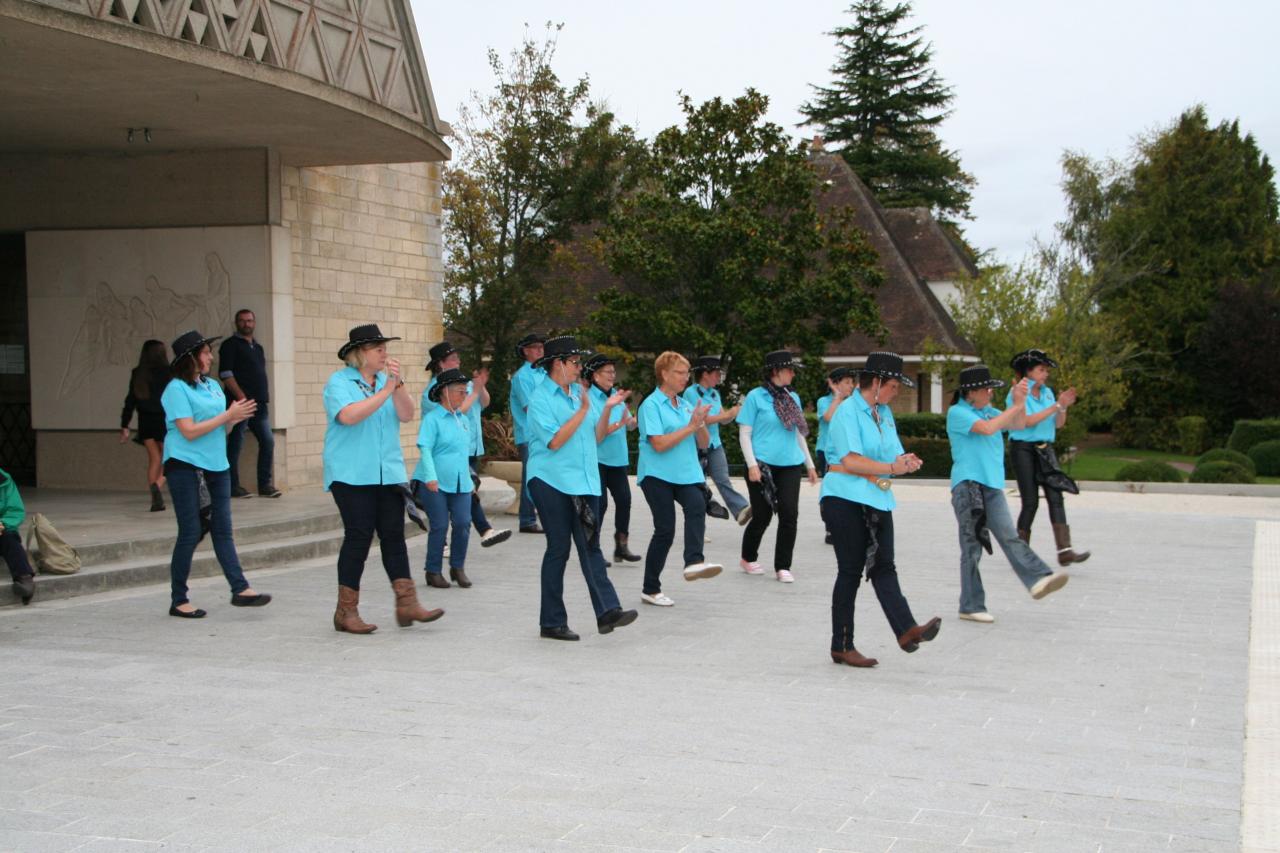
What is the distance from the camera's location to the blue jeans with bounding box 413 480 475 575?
10.1m

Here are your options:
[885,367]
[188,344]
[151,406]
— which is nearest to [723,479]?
[885,367]

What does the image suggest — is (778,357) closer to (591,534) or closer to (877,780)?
(591,534)

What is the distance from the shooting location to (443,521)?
1024cm

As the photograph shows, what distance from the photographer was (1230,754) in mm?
5809

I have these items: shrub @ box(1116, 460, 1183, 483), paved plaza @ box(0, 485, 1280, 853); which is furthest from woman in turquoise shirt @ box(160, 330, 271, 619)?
shrub @ box(1116, 460, 1183, 483)

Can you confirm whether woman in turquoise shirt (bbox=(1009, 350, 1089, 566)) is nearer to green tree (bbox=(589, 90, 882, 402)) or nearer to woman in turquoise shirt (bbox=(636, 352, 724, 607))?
woman in turquoise shirt (bbox=(636, 352, 724, 607))

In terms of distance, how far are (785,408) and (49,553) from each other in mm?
5747

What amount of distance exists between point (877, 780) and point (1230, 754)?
1.71m

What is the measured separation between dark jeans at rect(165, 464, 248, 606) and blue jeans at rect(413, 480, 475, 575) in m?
1.58

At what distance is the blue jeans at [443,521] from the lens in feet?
33.3

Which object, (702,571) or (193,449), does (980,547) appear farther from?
(193,449)

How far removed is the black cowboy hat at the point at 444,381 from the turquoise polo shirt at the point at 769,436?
235cm

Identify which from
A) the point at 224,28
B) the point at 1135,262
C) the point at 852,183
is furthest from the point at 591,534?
the point at 1135,262

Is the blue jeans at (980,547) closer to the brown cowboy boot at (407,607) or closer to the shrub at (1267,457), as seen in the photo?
the brown cowboy boot at (407,607)
